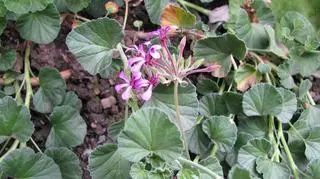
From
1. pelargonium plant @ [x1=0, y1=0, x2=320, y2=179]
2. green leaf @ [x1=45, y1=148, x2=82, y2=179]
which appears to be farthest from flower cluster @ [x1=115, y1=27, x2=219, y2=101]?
green leaf @ [x1=45, y1=148, x2=82, y2=179]

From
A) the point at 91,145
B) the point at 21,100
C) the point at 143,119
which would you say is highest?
the point at 143,119

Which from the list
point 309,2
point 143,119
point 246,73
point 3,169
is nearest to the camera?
point 143,119

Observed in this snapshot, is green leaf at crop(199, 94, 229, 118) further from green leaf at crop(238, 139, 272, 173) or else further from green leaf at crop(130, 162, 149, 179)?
green leaf at crop(130, 162, 149, 179)

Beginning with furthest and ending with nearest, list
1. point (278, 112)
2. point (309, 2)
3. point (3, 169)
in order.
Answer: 1. point (309, 2)
2. point (278, 112)
3. point (3, 169)

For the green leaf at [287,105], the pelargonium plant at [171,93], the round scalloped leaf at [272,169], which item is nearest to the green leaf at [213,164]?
the pelargonium plant at [171,93]

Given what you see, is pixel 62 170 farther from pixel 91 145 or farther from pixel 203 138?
pixel 203 138

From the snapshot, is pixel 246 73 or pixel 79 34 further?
pixel 246 73

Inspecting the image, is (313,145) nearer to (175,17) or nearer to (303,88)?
(303,88)

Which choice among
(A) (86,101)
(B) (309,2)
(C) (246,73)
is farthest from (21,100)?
(B) (309,2)
